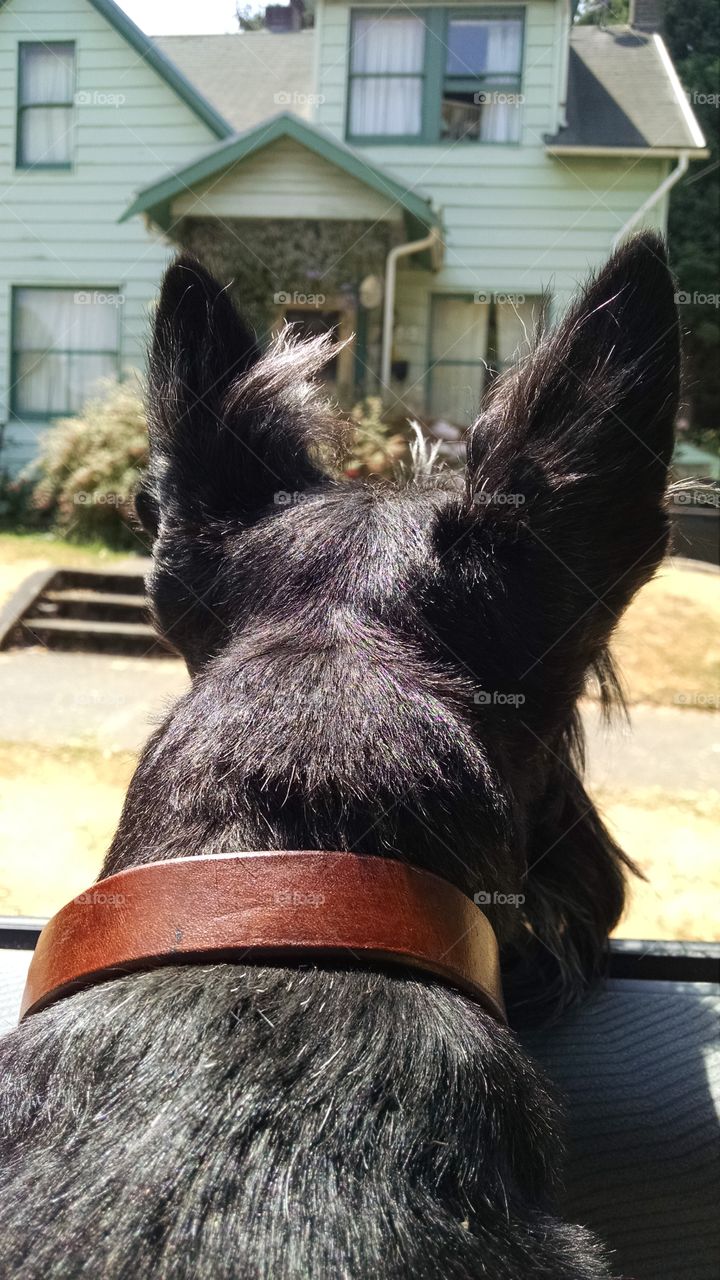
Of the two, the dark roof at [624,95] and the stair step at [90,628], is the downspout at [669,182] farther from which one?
the stair step at [90,628]

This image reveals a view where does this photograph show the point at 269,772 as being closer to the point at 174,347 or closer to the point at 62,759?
the point at 174,347

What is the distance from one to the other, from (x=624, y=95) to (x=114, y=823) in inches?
106

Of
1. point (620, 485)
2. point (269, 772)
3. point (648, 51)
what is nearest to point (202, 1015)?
point (269, 772)

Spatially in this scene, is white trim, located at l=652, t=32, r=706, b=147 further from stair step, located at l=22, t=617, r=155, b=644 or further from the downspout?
stair step, located at l=22, t=617, r=155, b=644

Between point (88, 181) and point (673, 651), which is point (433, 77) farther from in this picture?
point (673, 651)

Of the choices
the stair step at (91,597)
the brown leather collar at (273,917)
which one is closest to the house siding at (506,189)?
the stair step at (91,597)

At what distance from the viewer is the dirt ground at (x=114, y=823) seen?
6.72 feet

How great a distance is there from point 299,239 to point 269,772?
22.5ft

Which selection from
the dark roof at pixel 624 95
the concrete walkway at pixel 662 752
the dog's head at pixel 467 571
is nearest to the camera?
the dog's head at pixel 467 571

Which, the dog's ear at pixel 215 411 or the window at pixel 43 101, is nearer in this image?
the dog's ear at pixel 215 411

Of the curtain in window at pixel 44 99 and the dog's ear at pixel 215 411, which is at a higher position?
the curtain in window at pixel 44 99

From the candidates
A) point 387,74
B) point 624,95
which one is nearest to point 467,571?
point 624,95

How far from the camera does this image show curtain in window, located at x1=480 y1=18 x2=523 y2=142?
13.5 ft

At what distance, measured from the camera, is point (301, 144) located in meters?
6.80
